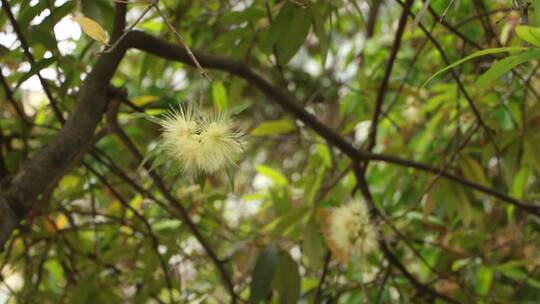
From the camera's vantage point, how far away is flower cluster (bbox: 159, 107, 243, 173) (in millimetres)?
646

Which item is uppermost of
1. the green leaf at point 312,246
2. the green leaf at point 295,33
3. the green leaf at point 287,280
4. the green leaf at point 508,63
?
the green leaf at point 295,33

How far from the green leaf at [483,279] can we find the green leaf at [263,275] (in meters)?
0.42

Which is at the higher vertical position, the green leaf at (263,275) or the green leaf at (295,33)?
the green leaf at (295,33)

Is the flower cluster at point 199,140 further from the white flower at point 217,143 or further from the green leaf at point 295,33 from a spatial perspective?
the green leaf at point 295,33

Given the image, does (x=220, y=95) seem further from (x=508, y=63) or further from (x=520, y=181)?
(x=508, y=63)

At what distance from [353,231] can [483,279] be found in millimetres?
330

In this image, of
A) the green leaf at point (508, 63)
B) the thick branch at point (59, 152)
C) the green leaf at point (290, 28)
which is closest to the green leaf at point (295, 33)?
the green leaf at point (290, 28)

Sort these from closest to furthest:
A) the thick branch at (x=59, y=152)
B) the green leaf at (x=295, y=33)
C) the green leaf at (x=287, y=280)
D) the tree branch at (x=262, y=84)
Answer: the thick branch at (x=59, y=152), the tree branch at (x=262, y=84), the green leaf at (x=295, y=33), the green leaf at (x=287, y=280)

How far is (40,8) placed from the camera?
776 mm

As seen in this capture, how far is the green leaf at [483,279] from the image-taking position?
1337mm

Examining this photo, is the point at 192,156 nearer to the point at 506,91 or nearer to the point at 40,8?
the point at 40,8

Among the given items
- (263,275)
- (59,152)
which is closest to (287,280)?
(263,275)

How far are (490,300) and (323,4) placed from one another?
1.84ft

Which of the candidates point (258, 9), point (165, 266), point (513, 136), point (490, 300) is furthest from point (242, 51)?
point (490, 300)
